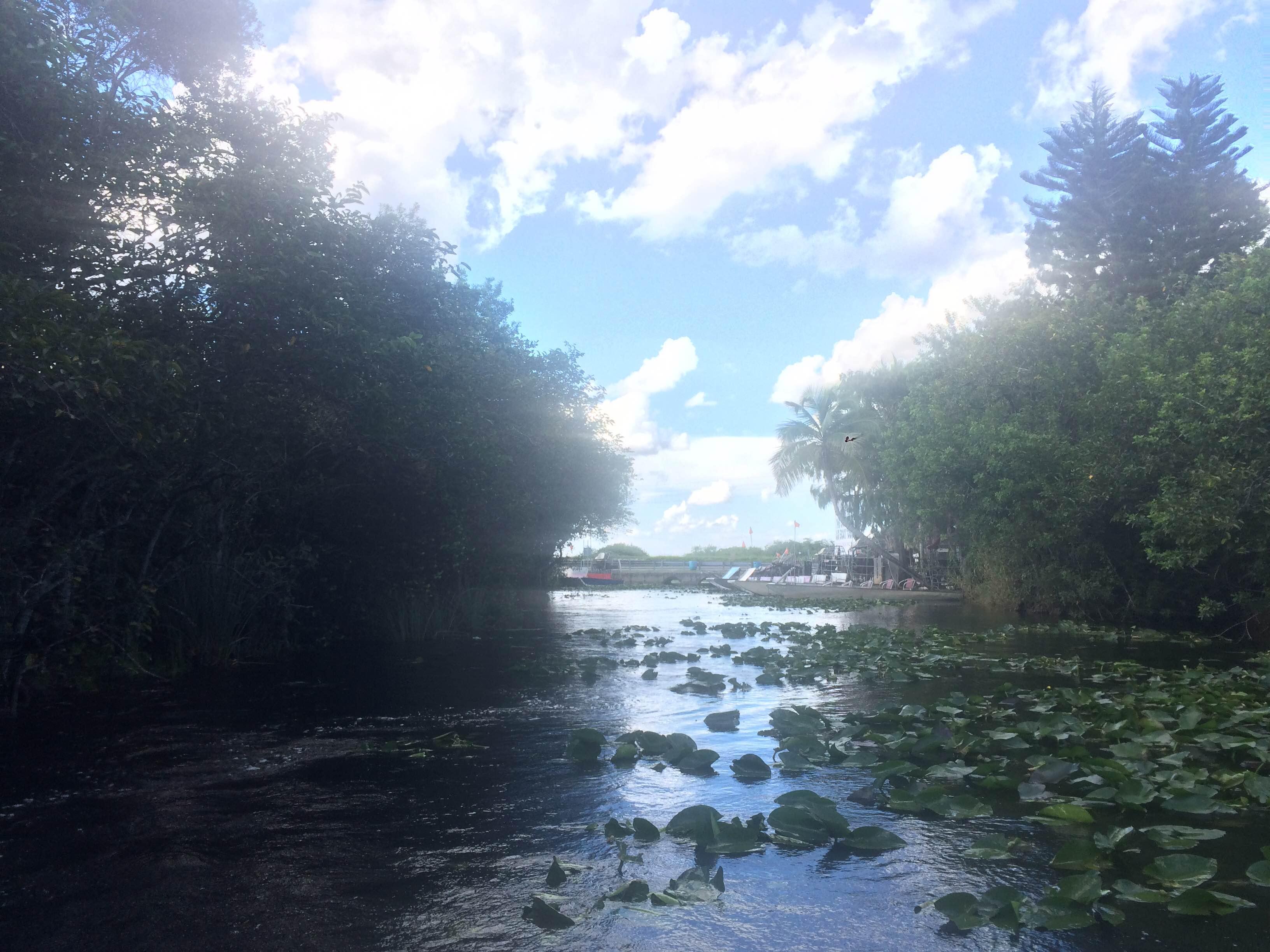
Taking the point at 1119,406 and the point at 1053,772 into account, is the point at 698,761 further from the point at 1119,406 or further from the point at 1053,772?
the point at 1119,406

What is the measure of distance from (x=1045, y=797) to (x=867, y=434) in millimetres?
36434

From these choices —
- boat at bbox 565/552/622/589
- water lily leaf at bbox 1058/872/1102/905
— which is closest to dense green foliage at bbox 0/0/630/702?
water lily leaf at bbox 1058/872/1102/905

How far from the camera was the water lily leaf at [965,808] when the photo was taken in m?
4.35

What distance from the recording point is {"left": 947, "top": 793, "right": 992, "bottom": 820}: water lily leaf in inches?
171

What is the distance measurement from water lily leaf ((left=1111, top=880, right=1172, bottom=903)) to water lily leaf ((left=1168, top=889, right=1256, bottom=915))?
7cm

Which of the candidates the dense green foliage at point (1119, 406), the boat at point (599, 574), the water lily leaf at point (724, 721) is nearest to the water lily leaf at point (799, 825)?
the water lily leaf at point (724, 721)

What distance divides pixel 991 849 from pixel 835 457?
38.8 metres

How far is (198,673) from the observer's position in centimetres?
1012

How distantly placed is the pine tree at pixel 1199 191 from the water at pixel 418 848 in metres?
28.8

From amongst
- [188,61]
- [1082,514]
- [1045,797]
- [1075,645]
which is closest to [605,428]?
[1082,514]

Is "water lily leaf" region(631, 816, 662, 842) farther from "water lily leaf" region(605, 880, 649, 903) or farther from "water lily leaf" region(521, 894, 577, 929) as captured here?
"water lily leaf" region(521, 894, 577, 929)

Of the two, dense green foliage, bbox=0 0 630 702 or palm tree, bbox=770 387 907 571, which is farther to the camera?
palm tree, bbox=770 387 907 571

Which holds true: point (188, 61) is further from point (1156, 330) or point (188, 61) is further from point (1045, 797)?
point (1156, 330)

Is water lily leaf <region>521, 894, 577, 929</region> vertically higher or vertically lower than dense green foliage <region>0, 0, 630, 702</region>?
lower
